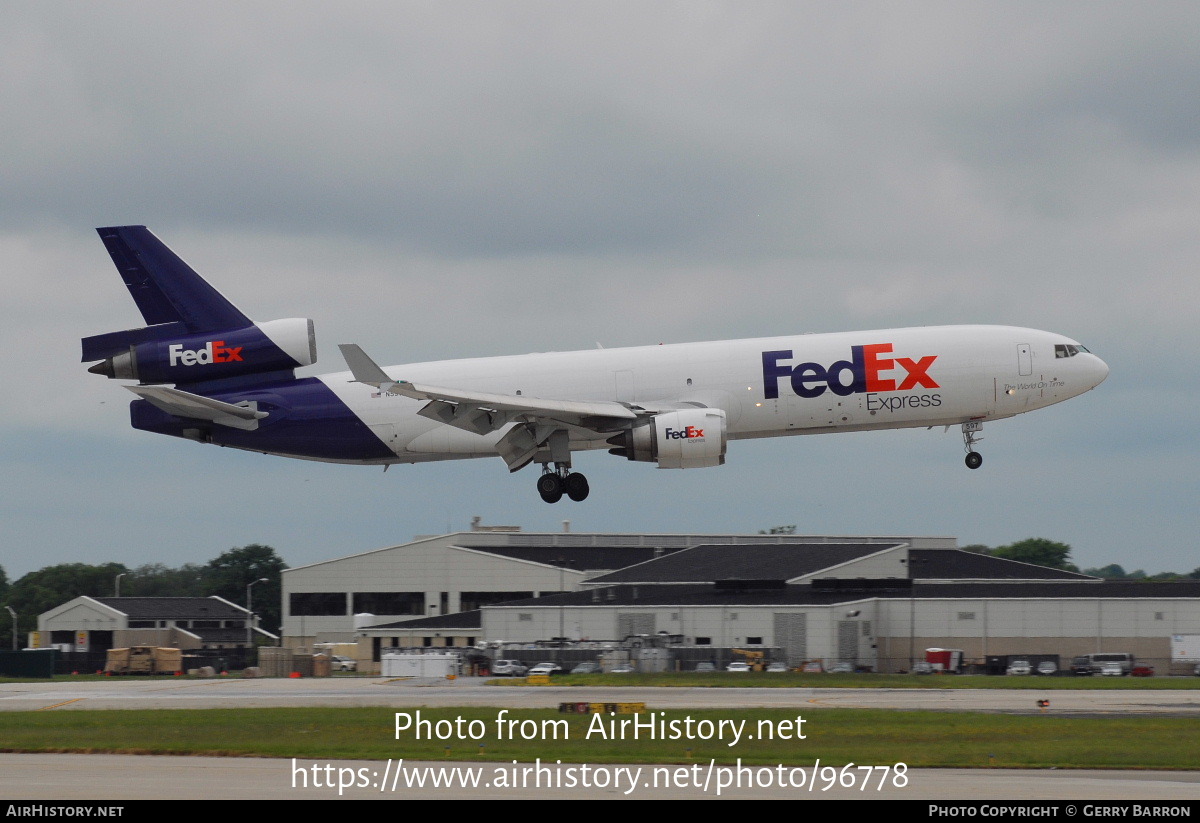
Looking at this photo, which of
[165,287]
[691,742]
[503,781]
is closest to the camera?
[503,781]

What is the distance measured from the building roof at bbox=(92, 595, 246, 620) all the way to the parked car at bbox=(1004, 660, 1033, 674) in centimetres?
8890

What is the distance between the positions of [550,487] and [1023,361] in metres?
17.6

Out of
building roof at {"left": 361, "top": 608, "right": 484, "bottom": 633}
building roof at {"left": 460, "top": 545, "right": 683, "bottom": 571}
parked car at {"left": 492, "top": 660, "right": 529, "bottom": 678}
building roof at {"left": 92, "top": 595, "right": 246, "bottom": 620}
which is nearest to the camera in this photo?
parked car at {"left": 492, "top": 660, "right": 529, "bottom": 678}

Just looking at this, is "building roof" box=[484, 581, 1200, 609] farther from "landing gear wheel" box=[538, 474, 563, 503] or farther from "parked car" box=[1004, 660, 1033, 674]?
"landing gear wheel" box=[538, 474, 563, 503]

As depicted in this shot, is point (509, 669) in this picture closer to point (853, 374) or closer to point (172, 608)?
point (853, 374)

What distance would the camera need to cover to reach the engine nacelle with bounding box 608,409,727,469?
4934cm

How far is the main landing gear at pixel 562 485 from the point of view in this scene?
52.4m

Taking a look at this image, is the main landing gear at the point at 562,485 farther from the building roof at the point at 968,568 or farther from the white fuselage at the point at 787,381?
the building roof at the point at 968,568

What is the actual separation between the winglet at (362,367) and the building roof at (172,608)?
100136mm

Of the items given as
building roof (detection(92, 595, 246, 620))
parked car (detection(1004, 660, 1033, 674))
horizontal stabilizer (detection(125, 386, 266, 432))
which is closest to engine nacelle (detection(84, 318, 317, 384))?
horizontal stabilizer (detection(125, 386, 266, 432))

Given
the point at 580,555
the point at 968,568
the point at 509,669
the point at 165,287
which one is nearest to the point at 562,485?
the point at 165,287

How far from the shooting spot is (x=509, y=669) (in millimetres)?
74750

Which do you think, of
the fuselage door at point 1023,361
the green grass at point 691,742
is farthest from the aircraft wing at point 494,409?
the fuselage door at point 1023,361

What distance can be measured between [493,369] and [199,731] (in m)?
16.2
